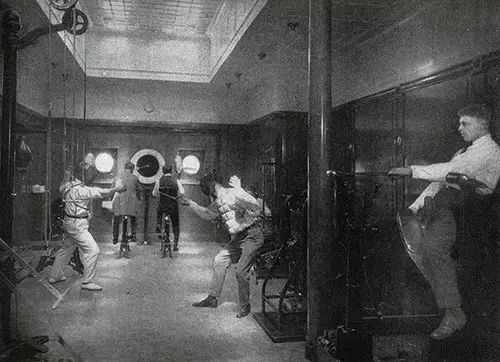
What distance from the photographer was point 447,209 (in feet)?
13.1

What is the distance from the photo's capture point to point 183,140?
11039 mm

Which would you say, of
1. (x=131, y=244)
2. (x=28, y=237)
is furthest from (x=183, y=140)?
(x=28, y=237)

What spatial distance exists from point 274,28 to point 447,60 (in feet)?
7.92

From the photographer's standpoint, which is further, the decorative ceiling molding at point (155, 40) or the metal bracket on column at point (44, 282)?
the decorative ceiling molding at point (155, 40)

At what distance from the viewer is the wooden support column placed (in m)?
3.81

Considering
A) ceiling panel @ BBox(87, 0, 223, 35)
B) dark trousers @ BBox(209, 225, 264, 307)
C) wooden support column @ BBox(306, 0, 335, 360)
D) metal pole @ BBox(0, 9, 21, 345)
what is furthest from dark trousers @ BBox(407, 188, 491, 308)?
ceiling panel @ BBox(87, 0, 223, 35)

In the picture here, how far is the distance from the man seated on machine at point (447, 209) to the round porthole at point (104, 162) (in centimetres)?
819

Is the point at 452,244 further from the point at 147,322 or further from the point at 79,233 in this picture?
the point at 79,233

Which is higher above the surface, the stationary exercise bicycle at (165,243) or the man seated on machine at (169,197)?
the man seated on machine at (169,197)

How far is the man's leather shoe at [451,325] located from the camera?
12.3ft

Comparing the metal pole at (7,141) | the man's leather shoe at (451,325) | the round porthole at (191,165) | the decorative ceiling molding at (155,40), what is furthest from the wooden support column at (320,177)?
the round porthole at (191,165)

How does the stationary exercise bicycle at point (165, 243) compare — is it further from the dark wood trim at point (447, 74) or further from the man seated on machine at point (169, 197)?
the dark wood trim at point (447, 74)

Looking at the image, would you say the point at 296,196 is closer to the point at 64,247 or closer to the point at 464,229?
the point at 464,229

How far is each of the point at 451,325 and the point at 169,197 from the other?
5658mm
